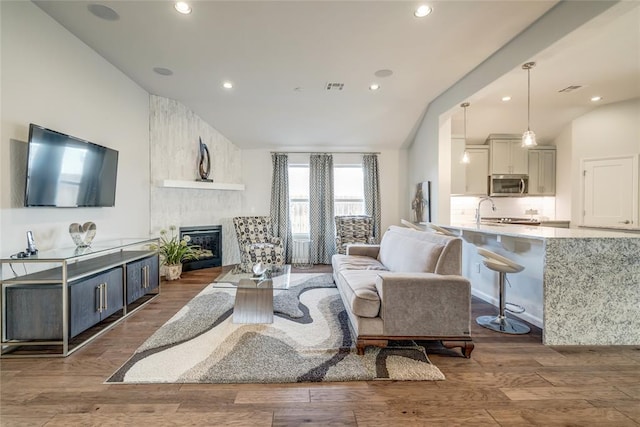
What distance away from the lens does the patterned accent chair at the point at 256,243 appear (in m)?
4.91

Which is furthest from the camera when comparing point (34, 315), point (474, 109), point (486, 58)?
point (474, 109)

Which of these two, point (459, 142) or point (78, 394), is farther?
point (459, 142)

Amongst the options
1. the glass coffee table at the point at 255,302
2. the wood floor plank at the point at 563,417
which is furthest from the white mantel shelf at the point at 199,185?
the wood floor plank at the point at 563,417

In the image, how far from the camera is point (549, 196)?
5621 mm

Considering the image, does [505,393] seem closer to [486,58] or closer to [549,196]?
[486,58]

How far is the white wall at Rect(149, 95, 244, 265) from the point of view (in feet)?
14.9

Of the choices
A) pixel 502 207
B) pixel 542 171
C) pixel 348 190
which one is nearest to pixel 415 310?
pixel 348 190

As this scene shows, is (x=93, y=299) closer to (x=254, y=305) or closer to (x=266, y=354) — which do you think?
(x=254, y=305)

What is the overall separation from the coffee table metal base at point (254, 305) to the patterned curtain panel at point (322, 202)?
3.26 m

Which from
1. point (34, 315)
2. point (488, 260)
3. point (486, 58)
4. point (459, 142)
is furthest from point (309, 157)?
point (34, 315)

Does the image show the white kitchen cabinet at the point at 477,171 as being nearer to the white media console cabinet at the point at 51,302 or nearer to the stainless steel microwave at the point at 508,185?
the stainless steel microwave at the point at 508,185

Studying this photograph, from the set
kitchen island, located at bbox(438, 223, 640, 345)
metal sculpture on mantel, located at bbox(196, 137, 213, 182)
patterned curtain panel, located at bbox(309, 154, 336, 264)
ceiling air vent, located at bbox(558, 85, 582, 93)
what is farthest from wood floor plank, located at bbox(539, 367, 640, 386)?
metal sculpture on mantel, located at bbox(196, 137, 213, 182)

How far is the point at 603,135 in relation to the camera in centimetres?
477

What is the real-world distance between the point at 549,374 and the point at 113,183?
481 centimetres
